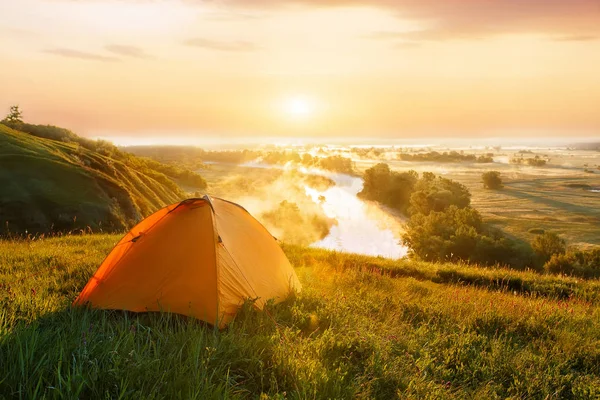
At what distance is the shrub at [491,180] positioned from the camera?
355 ft

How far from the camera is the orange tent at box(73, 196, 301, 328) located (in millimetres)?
7117

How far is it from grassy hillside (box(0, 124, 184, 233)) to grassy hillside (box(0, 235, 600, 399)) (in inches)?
263

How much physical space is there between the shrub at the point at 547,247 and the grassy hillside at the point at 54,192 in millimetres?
42532

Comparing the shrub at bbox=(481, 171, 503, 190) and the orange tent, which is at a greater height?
the orange tent

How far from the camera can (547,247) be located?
4666 cm

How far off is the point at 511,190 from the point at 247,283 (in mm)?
116057

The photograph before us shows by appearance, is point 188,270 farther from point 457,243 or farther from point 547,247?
point 547,247

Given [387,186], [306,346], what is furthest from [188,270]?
[387,186]

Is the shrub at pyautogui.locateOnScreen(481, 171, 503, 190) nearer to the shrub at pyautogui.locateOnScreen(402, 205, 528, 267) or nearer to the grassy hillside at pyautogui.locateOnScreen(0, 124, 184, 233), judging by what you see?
the shrub at pyautogui.locateOnScreen(402, 205, 528, 267)

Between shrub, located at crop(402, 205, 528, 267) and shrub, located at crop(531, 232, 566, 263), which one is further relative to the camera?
shrub, located at crop(402, 205, 528, 267)

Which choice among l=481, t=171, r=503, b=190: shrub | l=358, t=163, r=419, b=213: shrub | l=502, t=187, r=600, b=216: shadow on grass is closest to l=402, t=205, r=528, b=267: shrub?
l=502, t=187, r=600, b=216: shadow on grass

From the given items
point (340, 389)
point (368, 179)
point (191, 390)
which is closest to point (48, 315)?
point (191, 390)

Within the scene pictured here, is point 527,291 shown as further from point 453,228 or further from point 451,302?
point 453,228

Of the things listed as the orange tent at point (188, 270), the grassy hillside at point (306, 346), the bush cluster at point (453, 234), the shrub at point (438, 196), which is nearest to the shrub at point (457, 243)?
the bush cluster at point (453, 234)
